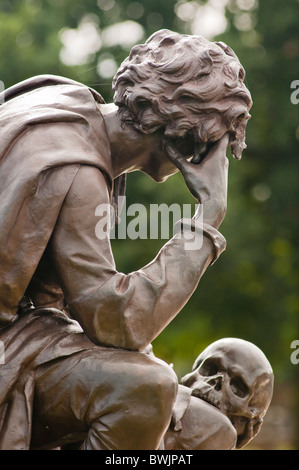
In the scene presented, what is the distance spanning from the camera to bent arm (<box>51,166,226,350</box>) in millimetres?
3717

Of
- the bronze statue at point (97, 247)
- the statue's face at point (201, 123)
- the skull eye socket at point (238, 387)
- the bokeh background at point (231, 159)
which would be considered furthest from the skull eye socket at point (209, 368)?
the bokeh background at point (231, 159)

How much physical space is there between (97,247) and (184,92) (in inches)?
31.3

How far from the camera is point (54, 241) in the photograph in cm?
382

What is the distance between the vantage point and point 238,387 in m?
4.62

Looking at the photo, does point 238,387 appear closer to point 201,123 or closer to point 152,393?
point 152,393

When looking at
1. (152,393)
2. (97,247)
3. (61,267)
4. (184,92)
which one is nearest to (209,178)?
(184,92)

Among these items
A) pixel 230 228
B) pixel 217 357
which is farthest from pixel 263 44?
pixel 217 357

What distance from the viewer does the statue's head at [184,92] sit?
13.4ft

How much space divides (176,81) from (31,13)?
12.6 m

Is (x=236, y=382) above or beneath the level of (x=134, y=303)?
beneath

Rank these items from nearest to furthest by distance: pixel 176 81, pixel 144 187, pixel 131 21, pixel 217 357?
pixel 176 81, pixel 217 357, pixel 144 187, pixel 131 21

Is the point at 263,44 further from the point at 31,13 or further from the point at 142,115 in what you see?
the point at 142,115

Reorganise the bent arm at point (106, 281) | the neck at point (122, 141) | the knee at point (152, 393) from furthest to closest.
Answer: the neck at point (122, 141) → the bent arm at point (106, 281) → the knee at point (152, 393)

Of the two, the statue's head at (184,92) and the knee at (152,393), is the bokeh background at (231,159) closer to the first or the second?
the statue's head at (184,92)
